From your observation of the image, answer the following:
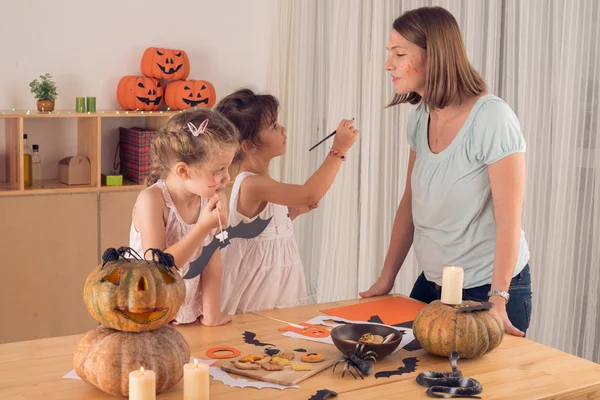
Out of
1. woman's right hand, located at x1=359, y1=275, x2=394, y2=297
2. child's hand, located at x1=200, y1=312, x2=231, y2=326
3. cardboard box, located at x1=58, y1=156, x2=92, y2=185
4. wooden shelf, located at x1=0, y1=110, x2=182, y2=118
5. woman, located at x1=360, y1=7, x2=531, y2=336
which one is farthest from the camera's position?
cardboard box, located at x1=58, y1=156, x2=92, y2=185

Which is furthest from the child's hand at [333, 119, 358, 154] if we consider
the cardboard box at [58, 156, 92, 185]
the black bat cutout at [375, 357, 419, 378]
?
the cardboard box at [58, 156, 92, 185]

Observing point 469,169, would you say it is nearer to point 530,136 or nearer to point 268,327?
point 268,327

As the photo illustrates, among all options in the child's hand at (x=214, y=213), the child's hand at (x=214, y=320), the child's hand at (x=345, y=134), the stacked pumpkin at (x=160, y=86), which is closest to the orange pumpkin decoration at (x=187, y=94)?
the stacked pumpkin at (x=160, y=86)

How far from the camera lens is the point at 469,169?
214 cm

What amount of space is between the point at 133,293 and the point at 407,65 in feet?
3.66

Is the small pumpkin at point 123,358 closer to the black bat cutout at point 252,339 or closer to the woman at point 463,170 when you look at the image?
the black bat cutout at point 252,339

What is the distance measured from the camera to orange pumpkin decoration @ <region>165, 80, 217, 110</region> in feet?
14.1

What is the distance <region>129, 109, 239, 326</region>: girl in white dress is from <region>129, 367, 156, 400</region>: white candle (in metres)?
0.66

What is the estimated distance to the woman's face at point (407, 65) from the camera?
7.25ft

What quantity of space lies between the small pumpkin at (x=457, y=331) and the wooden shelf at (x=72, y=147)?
105 inches

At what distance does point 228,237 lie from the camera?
2.46 m

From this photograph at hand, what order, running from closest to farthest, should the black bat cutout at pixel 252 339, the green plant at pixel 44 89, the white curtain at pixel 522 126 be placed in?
the black bat cutout at pixel 252 339 < the white curtain at pixel 522 126 < the green plant at pixel 44 89

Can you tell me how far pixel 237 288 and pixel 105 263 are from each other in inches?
38.2

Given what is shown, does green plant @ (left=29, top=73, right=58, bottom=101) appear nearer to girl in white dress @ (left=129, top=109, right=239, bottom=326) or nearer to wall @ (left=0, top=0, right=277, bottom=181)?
wall @ (left=0, top=0, right=277, bottom=181)
